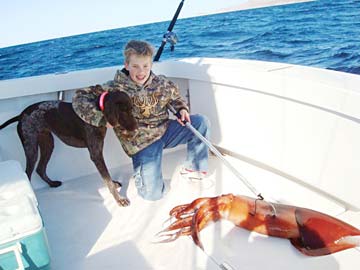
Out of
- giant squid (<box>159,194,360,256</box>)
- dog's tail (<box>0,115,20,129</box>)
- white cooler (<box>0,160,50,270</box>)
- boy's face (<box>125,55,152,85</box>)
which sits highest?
boy's face (<box>125,55,152,85</box>)

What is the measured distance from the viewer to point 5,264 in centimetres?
130

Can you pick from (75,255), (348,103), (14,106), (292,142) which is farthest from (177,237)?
(14,106)

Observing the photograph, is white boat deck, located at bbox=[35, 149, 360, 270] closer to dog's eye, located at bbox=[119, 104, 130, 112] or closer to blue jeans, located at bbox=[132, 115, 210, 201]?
blue jeans, located at bbox=[132, 115, 210, 201]

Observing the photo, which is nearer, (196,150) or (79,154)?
(196,150)

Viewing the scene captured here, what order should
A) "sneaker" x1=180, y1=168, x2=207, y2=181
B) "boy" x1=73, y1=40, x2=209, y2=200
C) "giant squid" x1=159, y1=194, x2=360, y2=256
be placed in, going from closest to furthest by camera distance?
1. "giant squid" x1=159, y1=194, x2=360, y2=256
2. "boy" x1=73, y1=40, x2=209, y2=200
3. "sneaker" x1=180, y1=168, x2=207, y2=181

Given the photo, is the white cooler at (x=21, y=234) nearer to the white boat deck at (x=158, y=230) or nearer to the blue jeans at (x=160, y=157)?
the white boat deck at (x=158, y=230)

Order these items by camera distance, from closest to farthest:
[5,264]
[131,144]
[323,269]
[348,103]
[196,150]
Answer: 1. [5,264]
2. [323,269]
3. [348,103]
4. [131,144]
5. [196,150]

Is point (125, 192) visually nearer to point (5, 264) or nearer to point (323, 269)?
point (5, 264)

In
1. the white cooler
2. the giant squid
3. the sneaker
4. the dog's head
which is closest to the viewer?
the white cooler

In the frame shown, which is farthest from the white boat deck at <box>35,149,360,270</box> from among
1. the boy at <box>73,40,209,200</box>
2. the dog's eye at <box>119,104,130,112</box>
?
the dog's eye at <box>119,104,130,112</box>

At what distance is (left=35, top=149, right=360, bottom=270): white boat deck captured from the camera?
4.98ft

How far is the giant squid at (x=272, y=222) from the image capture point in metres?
1.48

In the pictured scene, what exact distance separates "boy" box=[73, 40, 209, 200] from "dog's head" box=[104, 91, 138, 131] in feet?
0.30

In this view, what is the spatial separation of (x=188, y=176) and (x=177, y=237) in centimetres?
65
